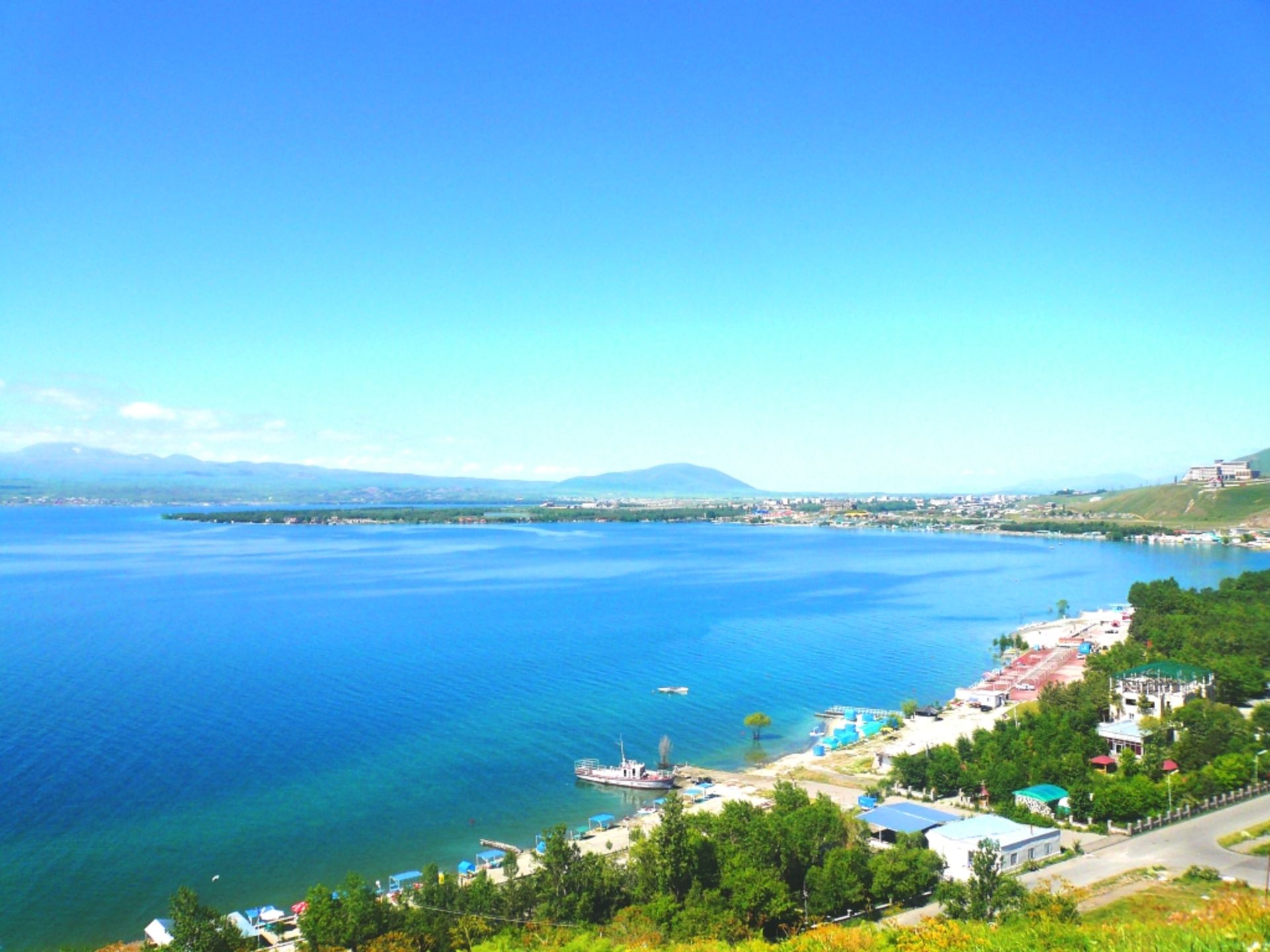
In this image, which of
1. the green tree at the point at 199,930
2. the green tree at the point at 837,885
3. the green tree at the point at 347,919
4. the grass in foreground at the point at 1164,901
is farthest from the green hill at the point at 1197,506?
the green tree at the point at 199,930

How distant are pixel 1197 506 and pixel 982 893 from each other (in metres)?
56.8

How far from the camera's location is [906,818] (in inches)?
324

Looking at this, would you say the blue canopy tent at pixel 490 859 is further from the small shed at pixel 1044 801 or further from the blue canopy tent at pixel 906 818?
the small shed at pixel 1044 801

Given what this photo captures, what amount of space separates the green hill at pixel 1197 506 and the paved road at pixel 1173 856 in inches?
1793

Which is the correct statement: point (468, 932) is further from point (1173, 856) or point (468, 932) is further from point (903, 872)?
point (1173, 856)

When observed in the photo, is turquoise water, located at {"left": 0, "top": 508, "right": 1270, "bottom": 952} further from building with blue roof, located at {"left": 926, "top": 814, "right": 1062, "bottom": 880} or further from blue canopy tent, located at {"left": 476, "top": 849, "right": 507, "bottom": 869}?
building with blue roof, located at {"left": 926, "top": 814, "right": 1062, "bottom": 880}

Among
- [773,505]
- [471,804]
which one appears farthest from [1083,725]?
[773,505]

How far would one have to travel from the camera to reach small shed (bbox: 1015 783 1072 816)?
8.43 meters

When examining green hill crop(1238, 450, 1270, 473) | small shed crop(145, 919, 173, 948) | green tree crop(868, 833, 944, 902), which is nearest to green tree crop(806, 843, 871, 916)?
green tree crop(868, 833, 944, 902)

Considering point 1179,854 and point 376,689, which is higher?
point 1179,854

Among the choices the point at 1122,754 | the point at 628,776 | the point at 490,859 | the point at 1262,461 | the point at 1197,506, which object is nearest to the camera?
the point at 490,859

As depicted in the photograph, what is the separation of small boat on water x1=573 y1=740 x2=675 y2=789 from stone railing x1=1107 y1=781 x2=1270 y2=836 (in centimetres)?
489

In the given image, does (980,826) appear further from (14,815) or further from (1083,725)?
(14,815)

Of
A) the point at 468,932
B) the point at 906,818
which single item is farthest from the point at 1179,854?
the point at 468,932
